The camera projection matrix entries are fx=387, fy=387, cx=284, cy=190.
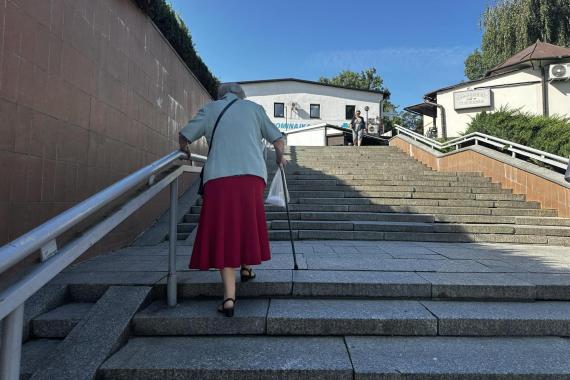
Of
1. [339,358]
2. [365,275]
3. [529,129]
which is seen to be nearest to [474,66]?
[529,129]

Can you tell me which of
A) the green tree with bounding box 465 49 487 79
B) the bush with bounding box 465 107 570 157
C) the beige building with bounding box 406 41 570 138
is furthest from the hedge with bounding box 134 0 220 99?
the green tree with bounding box 465 49 487 79

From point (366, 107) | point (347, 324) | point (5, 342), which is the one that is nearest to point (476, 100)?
point (366, 107)

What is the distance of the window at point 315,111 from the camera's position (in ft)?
91.0

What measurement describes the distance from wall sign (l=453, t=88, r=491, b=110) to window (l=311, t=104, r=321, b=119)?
33.0 ft

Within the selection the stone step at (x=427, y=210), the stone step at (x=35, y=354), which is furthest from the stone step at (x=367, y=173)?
the stone step at (x=35, y=354)

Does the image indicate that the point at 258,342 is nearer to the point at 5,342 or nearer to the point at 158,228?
the point at 5,342

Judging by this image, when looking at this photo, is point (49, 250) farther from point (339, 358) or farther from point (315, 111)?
point (315, 111)

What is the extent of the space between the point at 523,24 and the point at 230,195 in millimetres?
24536

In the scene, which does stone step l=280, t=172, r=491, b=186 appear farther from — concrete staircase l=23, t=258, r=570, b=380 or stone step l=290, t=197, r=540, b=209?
concrete staircase l=23, t=258, r=570, b=380

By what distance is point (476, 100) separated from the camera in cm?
1920

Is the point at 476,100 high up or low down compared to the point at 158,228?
up

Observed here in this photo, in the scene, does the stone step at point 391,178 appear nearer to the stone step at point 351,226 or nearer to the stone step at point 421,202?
the stone step at point 421,202

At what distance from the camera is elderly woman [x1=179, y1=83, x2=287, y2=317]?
8.38 ft

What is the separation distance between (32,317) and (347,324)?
2026mm
